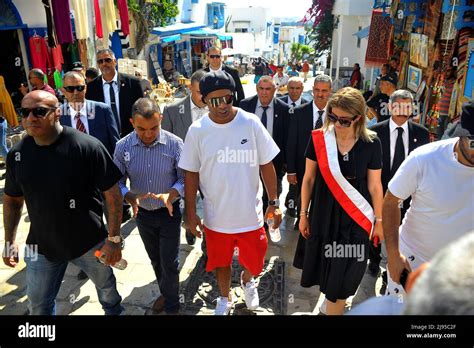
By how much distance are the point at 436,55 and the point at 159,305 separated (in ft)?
21.5

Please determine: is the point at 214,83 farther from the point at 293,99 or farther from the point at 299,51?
the point at 299,51

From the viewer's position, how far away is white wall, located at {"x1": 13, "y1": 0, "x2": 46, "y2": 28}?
11734mm

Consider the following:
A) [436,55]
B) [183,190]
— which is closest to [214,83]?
[183,190]

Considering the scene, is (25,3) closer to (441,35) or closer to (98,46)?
(98,46)

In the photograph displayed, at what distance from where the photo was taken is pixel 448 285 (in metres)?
0.77

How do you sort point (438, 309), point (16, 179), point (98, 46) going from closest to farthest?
point (438, 309) → point (16, 179) → point (98, 46)

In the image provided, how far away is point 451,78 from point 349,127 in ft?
14.5

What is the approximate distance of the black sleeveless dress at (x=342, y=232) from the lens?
3.05 meters

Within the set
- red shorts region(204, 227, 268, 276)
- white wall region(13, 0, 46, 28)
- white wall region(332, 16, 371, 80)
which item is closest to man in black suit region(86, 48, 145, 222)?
red shorts region(204, 227, 268, 276)

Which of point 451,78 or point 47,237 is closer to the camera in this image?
point 47,237

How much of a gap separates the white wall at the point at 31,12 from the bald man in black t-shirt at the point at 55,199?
36.9 feet

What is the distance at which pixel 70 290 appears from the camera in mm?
3986

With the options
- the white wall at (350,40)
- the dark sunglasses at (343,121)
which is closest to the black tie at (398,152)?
the dark sunglasses at (343,121)

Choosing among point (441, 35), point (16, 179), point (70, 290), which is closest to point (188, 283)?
point (70, 290)
